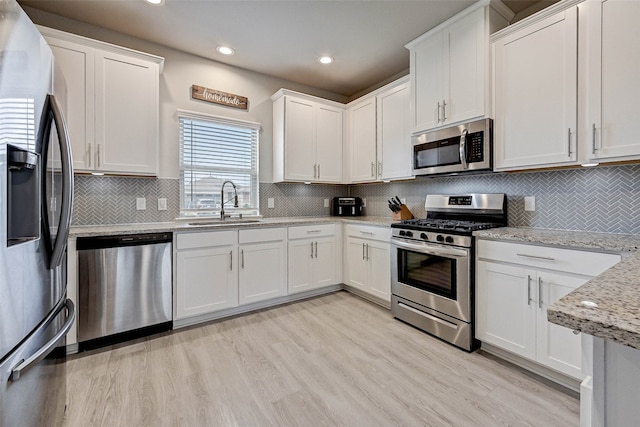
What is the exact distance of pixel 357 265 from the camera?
3.40 meters

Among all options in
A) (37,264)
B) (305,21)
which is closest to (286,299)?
(37,264)

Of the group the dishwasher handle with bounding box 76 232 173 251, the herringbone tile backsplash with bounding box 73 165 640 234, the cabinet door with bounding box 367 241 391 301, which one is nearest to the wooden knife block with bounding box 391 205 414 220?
the herringbone tile backsplash with bounding box 73 165 640 234

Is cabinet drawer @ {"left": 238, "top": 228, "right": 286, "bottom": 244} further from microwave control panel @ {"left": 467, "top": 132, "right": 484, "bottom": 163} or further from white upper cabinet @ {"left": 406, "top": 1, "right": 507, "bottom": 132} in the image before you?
microwave control panel @ {"left": 467, "top": 132, "right": 484, "bottom": 163}

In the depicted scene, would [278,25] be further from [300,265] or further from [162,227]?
[300,265]

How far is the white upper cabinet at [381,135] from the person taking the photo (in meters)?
3.17

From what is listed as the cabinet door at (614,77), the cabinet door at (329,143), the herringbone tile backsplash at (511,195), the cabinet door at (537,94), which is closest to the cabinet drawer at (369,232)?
the herringbone tile backsplash at (511,195)

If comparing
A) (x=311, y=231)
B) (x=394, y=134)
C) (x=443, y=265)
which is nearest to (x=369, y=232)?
(x=311, y=231)

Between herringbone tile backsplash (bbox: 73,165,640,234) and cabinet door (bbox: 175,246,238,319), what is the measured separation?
0.73 m

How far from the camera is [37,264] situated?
1.10 meters

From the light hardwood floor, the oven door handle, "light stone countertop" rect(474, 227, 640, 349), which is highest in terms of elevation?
"light stone countertop" rect(474, 227, 640, 349)

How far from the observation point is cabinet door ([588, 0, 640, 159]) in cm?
171

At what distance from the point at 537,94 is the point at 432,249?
4.56 ft

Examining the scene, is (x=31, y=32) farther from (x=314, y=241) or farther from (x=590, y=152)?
(x=590, y=152)

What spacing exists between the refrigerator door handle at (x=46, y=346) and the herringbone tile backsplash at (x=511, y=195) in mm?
1567
